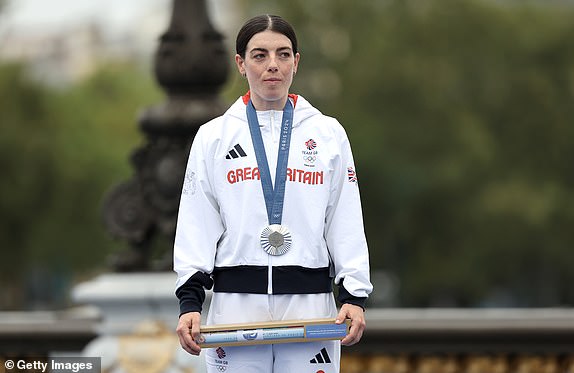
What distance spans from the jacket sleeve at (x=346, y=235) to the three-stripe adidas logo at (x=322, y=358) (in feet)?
0.65

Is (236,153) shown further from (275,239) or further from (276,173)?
(275,239)

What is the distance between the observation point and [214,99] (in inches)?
433

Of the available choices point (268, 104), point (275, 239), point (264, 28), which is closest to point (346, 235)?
point (275, 239)

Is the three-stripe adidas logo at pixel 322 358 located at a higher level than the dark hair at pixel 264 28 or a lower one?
lower

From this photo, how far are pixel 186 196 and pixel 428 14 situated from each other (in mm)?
32009

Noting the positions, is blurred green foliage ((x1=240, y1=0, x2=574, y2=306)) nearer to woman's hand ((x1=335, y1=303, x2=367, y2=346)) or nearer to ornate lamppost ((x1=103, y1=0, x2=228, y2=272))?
ornate lamppost ((x1=103, y1=0, x2=228, y2=272))

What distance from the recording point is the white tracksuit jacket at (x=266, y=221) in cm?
596

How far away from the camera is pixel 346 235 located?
19.7ft

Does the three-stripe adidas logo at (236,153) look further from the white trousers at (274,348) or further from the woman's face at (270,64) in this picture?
→ the white trousers at (274,348)

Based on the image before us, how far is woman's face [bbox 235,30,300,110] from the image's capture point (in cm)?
602

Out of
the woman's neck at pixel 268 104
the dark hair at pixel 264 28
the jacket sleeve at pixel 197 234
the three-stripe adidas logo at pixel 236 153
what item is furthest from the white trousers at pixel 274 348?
the dark hair at pixel 264 28

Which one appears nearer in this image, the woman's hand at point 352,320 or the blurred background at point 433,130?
the woman's hand at point 352,320

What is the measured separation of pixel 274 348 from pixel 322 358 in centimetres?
18

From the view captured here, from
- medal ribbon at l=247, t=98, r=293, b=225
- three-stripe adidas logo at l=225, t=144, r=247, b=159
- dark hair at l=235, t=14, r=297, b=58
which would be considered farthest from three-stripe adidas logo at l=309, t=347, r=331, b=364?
dark hair at l=235, t=14, r=297, b=58
